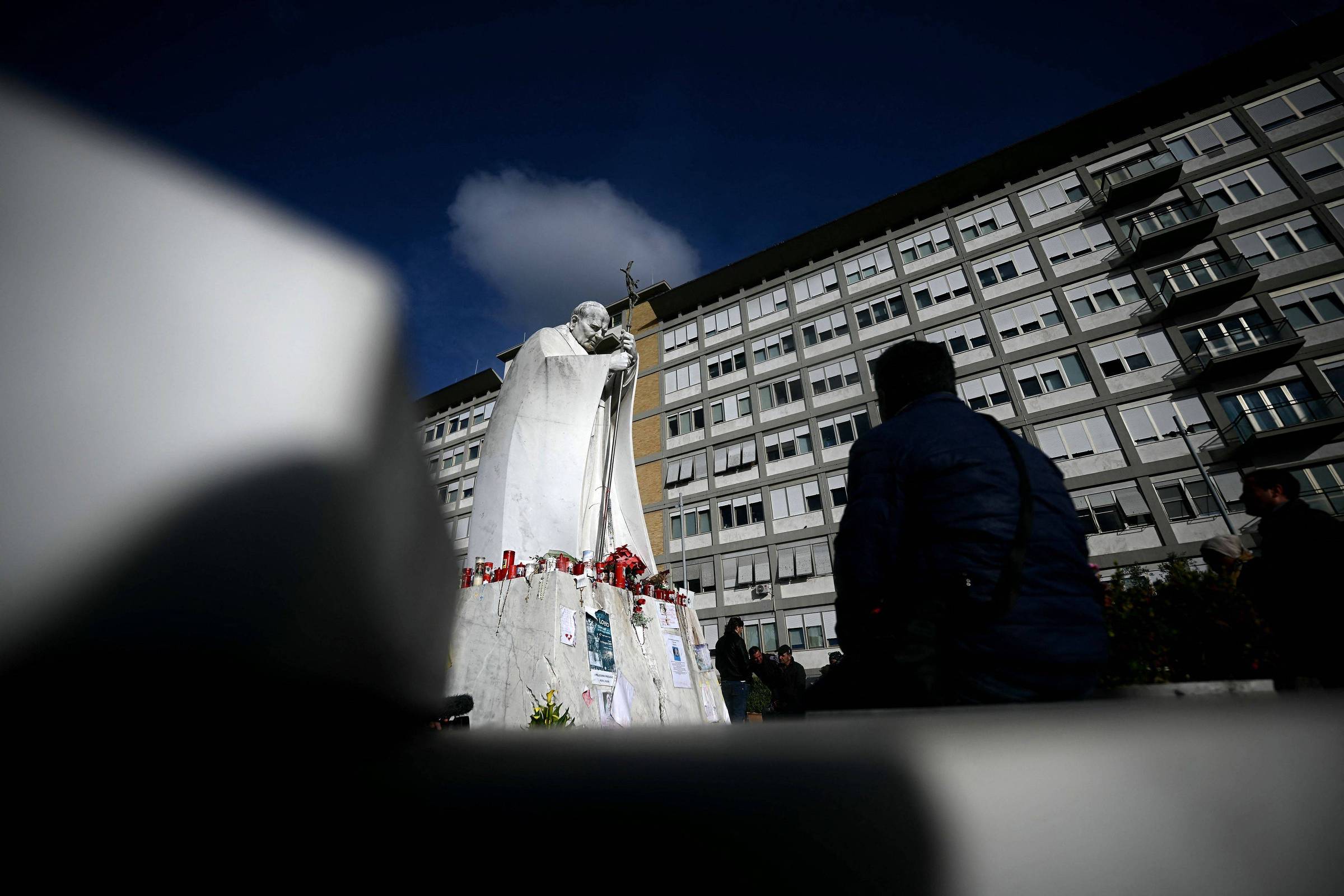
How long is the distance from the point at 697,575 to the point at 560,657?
790 inches

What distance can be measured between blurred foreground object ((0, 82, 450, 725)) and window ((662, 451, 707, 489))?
25903 millimetres

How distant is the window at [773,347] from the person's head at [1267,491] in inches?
954

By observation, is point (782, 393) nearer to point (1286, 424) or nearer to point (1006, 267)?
point (1006, 267)

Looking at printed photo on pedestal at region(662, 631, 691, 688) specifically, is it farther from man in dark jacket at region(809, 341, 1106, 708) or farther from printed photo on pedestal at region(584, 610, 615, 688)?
man in dark jacket at region(809, 341, 1106, 708)

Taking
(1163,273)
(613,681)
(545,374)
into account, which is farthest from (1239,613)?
(1163,273)

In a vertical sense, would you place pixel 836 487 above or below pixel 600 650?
above

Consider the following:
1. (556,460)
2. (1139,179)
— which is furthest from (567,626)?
(1139,179)

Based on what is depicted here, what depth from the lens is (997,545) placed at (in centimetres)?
141

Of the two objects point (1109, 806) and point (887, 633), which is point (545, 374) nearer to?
point (887, 633)

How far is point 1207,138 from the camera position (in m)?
21.8

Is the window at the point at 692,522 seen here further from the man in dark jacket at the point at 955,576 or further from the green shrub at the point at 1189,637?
the man in dark jacket at the point at 955,576

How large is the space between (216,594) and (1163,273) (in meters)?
27.7

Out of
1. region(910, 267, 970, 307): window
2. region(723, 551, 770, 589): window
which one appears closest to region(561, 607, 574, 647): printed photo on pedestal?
region(723, 551, 770, 589): window

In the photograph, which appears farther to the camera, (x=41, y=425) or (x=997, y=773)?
(x=41, y=425)
